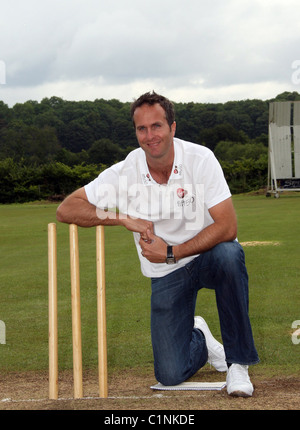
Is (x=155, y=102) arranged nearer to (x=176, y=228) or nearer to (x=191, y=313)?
(x=176, y=228)

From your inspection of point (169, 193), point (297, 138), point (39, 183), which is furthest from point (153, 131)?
point (39, 183)

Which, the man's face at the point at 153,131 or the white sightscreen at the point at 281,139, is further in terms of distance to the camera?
the white sightscreen at the point at 281,139

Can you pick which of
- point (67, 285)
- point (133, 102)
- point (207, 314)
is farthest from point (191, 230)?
point (67, 285)

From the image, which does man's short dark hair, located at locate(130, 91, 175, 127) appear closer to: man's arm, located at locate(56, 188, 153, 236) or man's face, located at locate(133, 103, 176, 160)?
man's face, located at locate(133, 103, 176, 160)

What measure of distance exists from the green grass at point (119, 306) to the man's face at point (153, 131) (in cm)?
174

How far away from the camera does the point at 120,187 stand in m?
4.55

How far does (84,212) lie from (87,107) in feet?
192

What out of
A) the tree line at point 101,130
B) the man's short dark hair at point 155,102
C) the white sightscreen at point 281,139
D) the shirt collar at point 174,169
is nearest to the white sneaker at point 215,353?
the shirt collar at point 174,169

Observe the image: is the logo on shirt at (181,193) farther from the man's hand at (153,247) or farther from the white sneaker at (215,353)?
the white sneaker at (215,353)

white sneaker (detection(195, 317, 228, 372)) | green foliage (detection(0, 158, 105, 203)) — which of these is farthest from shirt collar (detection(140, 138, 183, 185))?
green foliage (detection(0, 158, 105, 203))

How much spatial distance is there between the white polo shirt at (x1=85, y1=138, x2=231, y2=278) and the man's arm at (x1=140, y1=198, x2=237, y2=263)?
0.13 m

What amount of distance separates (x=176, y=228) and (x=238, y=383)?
1153 mm

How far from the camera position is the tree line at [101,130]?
57406 mm

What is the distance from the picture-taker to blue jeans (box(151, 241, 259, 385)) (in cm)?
420
